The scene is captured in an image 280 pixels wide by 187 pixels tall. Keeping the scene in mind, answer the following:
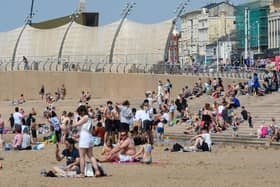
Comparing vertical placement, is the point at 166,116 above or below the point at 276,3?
below

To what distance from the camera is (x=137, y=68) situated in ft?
177

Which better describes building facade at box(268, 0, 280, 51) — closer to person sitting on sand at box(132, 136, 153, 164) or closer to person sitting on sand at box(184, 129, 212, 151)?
person sitting on sand at box(184, 129, 212, 151)

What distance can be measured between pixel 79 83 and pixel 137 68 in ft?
10.1

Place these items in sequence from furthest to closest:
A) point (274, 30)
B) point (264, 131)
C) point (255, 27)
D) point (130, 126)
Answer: point (255, 27) → point (274, 30) → point (264, 131) → point (130, 126)

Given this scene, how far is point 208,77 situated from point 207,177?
1188 inches

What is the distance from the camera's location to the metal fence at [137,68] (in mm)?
47509

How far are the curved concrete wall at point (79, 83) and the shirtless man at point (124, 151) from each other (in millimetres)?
29286

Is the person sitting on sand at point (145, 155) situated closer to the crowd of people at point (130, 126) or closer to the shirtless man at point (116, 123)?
the crowd of people at point (130, 126)

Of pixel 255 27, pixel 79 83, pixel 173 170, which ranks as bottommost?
pixel 173 170

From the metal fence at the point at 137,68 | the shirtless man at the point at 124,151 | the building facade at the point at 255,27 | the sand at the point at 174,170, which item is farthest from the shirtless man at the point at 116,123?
the building facade at the point at 255,27

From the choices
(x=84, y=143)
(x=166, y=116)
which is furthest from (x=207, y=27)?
(x=84, y=143)

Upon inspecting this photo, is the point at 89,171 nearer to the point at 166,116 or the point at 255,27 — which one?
the point at 166,116

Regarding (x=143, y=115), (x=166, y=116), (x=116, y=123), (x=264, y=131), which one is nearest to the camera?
(x=116, y=123)

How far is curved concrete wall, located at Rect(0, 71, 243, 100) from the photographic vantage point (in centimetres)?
5197
